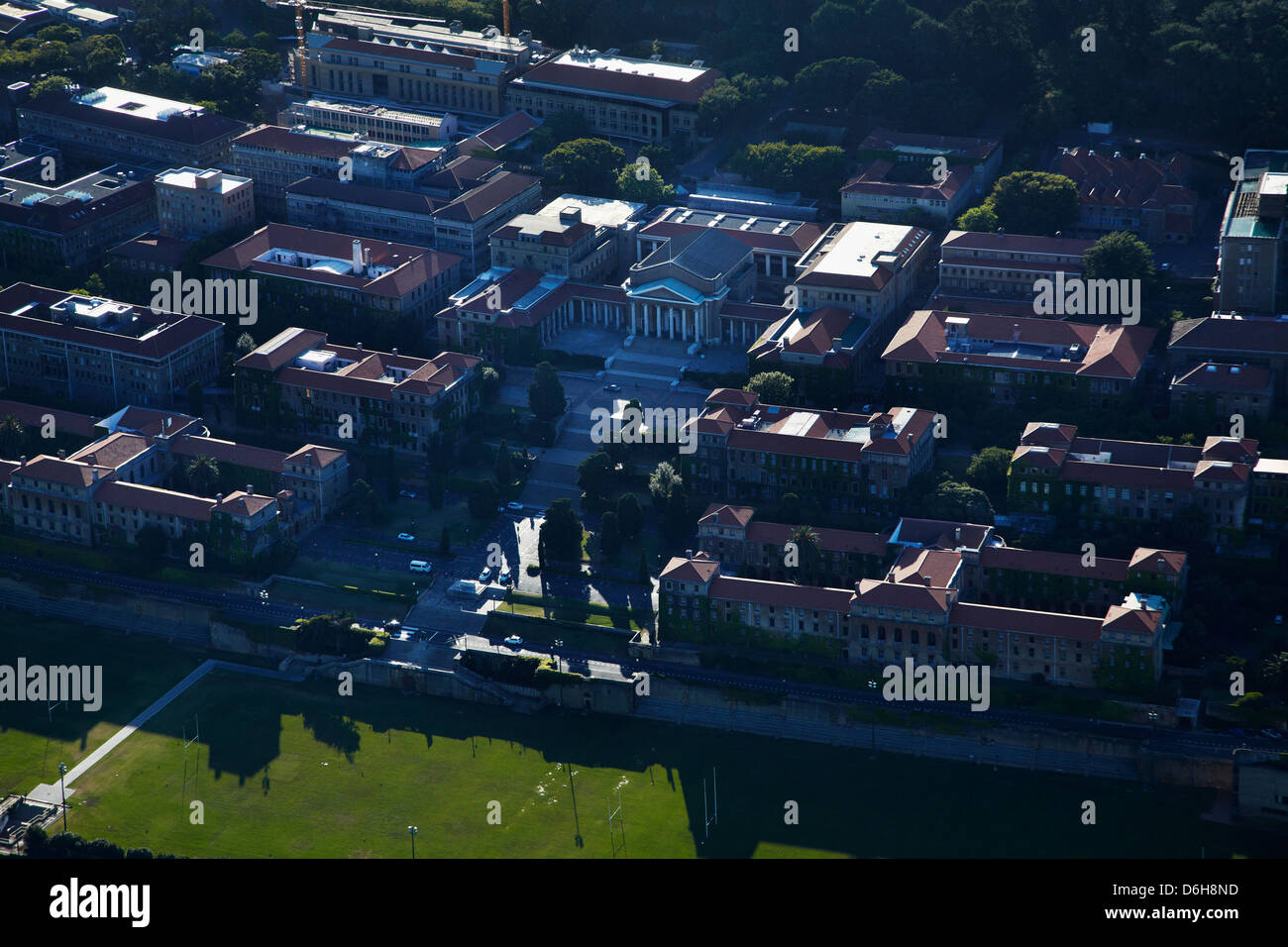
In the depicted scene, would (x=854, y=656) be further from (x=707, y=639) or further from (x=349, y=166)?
(x=349, y=166)

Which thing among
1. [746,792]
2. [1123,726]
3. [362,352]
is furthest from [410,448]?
[1123,726]

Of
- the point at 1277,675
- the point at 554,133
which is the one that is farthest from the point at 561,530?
the point at 554,133

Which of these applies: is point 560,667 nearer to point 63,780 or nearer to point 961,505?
point 961,505

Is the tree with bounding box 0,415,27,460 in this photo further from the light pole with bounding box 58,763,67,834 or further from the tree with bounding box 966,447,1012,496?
the tree with bounding box 966,447,1012,496

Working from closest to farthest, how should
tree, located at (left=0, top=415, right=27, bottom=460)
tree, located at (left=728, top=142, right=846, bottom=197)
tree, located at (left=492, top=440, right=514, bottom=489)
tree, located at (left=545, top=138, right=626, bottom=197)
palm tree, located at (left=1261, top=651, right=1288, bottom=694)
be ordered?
palm tree, located at (left=1261, top=651, right=1288, bottom=694)
tree, located at (left=492, top=440, right=514, bottom=489)
tree, located at (left=0, top=415, right=27, bottom=460)
tree, located at (left=728, top=142, right=846, bottom=197)
tree, located at (left=545, top=138, right=626, bottom=197)

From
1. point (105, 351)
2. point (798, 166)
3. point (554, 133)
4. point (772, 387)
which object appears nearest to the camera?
point (772, 387)

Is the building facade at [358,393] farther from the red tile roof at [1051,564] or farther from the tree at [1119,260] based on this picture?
the tree at [1119,260]

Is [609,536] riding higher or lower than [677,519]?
lower

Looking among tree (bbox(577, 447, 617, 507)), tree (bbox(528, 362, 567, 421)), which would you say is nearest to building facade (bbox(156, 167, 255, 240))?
tree (bbox(528, 362, 567, 421))
